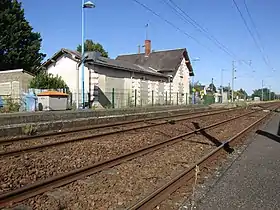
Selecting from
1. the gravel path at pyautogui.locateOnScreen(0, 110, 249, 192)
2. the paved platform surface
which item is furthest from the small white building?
the paved platform surface

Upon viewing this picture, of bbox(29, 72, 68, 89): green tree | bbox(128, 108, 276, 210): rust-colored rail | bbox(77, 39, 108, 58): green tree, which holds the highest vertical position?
bbox(77, 39, 108, 58): green tree

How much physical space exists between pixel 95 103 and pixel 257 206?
26.1 m

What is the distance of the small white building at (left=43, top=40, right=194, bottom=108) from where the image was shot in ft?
102

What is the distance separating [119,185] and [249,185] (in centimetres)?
263

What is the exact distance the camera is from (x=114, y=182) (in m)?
6.59

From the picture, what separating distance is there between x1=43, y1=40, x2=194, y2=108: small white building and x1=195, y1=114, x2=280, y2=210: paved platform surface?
721 inches

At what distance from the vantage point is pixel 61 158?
8.67 m

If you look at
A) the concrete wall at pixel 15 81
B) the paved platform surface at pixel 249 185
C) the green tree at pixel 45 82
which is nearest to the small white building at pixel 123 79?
the green tree at pixel 45 82

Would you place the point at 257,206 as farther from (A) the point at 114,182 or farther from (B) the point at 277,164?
(B) the point at 277,164

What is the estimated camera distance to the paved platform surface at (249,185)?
17.5 ft

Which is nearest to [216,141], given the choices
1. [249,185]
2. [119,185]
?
[249,185]

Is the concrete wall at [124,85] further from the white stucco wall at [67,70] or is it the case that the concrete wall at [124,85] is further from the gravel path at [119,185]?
the gravel path at [119,185]

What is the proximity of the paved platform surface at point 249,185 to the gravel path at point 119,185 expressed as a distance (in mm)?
1070

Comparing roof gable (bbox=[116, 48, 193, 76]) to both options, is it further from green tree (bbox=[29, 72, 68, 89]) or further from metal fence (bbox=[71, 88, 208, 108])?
green tree (bbox=[29, 72, 68, 89])
